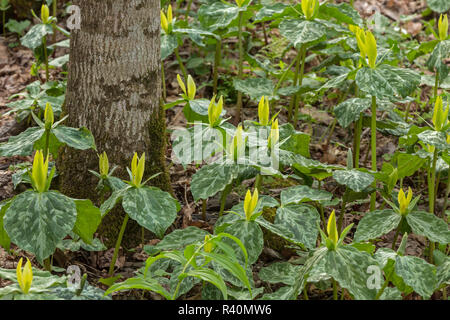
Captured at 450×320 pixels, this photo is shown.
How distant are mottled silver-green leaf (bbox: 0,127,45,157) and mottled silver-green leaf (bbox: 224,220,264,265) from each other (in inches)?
36.5

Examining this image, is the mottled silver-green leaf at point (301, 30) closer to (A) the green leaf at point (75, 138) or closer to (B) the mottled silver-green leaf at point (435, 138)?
(B) the mottled silver-green leaf at point (435, 138)

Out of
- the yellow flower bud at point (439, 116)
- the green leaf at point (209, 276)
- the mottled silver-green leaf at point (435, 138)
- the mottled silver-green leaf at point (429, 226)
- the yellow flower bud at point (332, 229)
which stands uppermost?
the yellow flower bud at point (439, 116)

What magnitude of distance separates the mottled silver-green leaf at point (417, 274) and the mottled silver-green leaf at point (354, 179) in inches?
22.3

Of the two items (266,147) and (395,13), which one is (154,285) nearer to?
(266,147)

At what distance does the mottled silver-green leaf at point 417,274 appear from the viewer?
2219 millimetres

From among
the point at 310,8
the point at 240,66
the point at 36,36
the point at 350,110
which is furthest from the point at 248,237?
the point at 36,36

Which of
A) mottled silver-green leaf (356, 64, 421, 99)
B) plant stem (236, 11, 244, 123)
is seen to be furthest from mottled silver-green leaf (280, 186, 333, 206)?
plant stem (236, 11, 244, 123)

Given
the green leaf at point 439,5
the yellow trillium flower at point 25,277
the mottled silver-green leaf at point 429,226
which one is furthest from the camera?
the green leaf at point 439,5

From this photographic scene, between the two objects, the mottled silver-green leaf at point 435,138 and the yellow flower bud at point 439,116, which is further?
the yellow flower bud at point 439,116

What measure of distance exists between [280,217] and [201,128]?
0.62 meters

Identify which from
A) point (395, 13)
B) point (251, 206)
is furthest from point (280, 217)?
point (395, 13)

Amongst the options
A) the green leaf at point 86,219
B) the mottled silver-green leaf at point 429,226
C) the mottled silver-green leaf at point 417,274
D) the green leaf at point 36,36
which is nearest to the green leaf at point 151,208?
the green leaf at point 86,219

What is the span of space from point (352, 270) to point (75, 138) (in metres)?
1.32
